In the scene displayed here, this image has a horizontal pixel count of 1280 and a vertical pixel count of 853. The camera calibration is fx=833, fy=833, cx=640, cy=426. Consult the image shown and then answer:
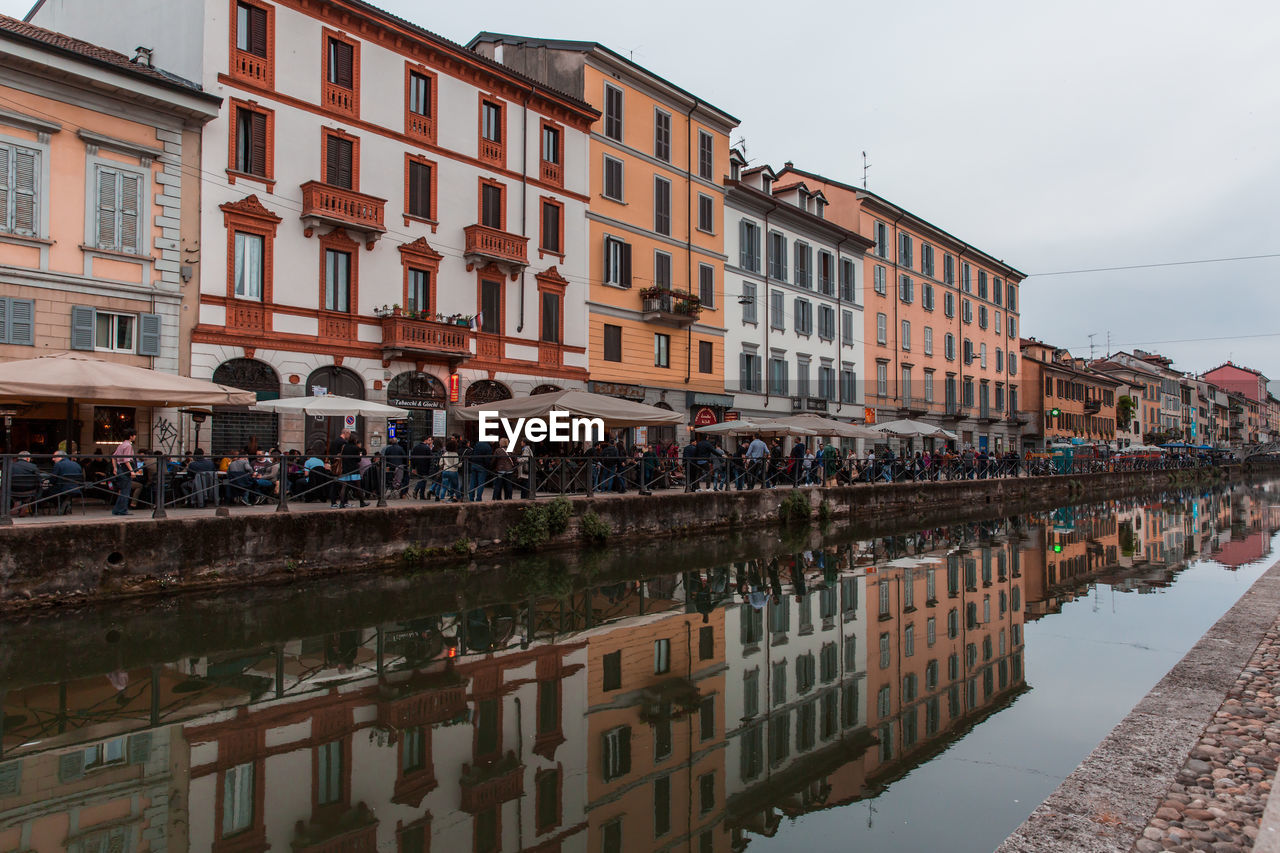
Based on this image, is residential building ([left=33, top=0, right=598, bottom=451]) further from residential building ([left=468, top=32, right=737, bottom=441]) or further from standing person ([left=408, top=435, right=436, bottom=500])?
standing person ([left=408, top=435, right=436, bottom=500])

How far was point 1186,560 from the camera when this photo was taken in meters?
16.5

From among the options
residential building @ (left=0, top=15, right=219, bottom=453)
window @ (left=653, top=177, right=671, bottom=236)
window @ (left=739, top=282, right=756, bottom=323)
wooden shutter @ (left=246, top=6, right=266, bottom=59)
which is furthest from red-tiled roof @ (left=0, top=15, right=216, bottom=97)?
window @ (left=739, top=282, right=756, bottom=323)

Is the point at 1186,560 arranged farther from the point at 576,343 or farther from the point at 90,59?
the point at 90,59

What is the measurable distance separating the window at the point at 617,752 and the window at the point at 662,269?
23.0m

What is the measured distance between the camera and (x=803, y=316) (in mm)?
35344

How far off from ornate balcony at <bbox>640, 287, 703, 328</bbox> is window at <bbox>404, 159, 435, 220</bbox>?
322 inches

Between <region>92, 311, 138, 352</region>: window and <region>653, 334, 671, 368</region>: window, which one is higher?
<region>653, 334, 671, 368</region>: window

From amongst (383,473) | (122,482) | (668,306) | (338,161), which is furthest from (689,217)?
(122,482)

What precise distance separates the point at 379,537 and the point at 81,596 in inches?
153

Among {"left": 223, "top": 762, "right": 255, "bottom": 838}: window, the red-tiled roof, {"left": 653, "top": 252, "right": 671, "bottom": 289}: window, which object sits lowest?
{"left": 223, "top": 762, "right": 255, "bottom": 838}: window

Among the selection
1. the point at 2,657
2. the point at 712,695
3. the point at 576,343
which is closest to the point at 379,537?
the point at 2,657

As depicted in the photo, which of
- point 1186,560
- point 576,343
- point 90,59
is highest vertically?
point 90,59

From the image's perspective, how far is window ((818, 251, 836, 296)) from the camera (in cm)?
3653

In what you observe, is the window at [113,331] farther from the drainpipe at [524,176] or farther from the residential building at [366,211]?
the drainpipe at [524,176]
